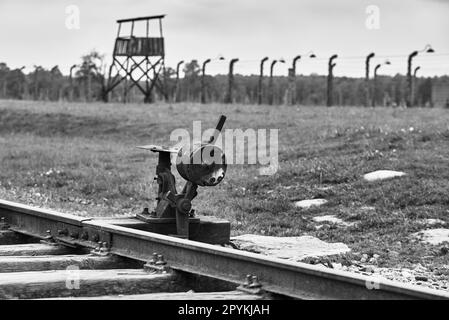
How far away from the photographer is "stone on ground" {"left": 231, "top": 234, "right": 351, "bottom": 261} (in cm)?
901

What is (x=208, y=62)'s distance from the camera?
1372 inches

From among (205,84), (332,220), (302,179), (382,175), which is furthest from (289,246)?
(205,84)

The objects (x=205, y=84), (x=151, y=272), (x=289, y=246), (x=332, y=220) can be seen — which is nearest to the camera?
(x=151, y=272)

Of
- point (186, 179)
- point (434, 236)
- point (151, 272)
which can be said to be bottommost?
point (434, 236)

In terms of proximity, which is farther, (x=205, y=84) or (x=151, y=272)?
(x=205, y=84)

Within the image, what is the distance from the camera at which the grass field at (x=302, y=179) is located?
37.0ft

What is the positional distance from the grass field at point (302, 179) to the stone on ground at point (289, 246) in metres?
0.40

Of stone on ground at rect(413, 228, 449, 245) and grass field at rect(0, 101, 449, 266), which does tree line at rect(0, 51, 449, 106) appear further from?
stone on ground at rect(413, 228, 449, 245)

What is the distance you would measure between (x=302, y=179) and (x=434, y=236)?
3.99 meters

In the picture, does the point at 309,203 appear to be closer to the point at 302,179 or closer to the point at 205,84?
the point at 302,179

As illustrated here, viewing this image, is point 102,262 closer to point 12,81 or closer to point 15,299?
point 15,299

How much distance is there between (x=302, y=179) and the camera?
14211 mm

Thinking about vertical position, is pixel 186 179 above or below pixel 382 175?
above

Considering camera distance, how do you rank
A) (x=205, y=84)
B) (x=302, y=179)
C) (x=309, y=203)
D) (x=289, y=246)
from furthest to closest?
(x=205, y=84), (x=302, y=179), (x=309, y=203), (x=289, y=246)
